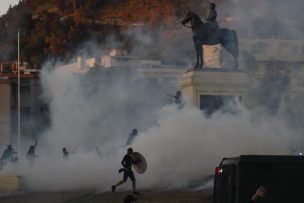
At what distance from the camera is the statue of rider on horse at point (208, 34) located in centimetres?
3978

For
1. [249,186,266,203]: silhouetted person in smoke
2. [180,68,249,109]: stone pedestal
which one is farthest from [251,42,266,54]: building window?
[249,186,266,203]: silhouetted person in smoke

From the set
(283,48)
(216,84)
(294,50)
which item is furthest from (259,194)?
(283,48)

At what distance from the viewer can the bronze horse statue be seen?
39.8m

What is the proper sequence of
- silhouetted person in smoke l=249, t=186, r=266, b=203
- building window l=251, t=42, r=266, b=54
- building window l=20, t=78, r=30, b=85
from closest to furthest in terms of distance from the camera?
1. silhouetted person in smoke l=249, t=186, r=266, b=203
2. building window l=20, t=78, r=30, b=85
3. building window l=251, t=42, r=266, b=54

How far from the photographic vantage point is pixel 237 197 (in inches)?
574

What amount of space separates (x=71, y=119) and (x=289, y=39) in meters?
51.5

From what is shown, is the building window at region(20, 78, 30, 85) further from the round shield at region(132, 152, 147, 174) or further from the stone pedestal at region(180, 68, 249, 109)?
the round shield at region(132, 152, 147, 174)

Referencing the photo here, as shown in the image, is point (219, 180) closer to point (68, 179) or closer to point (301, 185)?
point (301, 185)

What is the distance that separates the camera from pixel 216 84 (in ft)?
128

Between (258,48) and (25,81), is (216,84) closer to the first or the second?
(25,81)

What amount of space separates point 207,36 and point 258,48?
73347mm

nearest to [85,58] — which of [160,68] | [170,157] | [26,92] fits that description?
[26,92]

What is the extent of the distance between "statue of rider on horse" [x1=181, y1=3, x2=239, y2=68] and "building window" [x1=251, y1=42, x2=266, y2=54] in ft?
231

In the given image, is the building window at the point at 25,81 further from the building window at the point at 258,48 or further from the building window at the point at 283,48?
the building window at the point at 283,48
